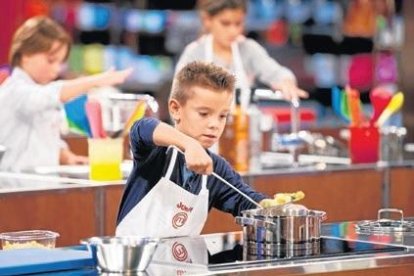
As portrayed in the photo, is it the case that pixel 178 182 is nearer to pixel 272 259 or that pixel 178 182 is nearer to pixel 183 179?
pixel 183 179

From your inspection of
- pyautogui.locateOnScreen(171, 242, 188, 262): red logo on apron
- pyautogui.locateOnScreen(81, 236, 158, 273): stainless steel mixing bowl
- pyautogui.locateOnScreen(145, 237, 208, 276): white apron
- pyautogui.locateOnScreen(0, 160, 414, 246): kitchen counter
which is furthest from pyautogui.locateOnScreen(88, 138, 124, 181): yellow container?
pyautogui.locateOnScreen(81, 236, 158, 273): stainless steel mixing bowl

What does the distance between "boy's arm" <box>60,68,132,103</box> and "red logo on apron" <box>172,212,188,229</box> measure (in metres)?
1.44

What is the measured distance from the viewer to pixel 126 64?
10.8 m

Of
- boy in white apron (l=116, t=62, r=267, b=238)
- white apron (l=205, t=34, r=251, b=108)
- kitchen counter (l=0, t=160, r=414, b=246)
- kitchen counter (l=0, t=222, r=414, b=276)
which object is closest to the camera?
kitchen counter (l=0, t=222, r=414, b=276)

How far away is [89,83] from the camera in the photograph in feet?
17.1

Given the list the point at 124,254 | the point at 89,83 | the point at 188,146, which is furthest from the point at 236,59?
the point at 124,254

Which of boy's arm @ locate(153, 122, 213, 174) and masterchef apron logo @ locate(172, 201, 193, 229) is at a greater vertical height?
boy's arm @ locate(153, 122, 213, 174)

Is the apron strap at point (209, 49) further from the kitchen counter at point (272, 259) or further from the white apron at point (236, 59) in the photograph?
the kitchen counter at point (272, 259)

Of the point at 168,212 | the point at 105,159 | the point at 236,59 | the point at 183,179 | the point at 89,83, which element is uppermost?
the point at 236,59

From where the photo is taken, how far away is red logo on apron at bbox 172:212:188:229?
379 centimetres

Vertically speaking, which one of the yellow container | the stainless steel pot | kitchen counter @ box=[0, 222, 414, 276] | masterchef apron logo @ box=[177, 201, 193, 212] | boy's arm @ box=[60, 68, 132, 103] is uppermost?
boy's arm @ box=[60, 68, 132, 103]

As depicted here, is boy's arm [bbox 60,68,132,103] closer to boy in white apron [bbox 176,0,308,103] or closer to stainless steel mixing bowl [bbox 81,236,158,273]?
boy in white apron [bbox 176,0,308,103]

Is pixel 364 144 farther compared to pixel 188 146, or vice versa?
pixel 364 144

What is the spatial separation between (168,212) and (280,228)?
627 mm
